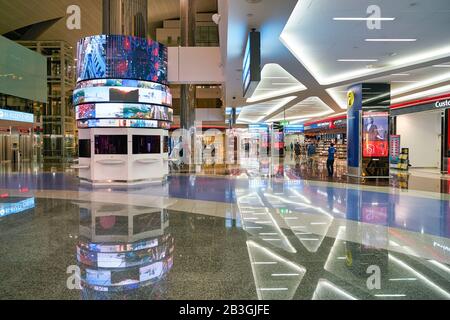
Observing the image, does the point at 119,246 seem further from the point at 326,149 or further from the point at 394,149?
the point at 326,149

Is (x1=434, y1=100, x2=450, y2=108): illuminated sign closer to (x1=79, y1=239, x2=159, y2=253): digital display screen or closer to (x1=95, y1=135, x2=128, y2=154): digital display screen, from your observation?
(x1=95, y1=135, x2=128, y2=154): digital display screen

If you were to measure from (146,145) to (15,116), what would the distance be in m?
15.8

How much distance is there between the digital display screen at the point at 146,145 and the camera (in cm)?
1240

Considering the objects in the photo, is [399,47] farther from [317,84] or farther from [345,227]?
[345,227]

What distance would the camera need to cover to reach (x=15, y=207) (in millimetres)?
7758

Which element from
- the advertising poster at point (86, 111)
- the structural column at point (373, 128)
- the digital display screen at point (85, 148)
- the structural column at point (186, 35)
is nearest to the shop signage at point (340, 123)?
the structural column at point (186, 35)

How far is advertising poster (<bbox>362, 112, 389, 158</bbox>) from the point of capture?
14.2m

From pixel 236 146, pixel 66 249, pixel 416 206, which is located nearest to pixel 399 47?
pixel 416 206

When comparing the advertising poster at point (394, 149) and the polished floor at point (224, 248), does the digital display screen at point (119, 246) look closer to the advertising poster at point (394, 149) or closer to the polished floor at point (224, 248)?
the polished floor at point (224, 248)

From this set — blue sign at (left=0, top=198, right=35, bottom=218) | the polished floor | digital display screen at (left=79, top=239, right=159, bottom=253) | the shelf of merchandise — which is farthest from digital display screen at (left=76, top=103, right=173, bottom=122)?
the shelf of merchandise

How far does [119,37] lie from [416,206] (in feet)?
31.4

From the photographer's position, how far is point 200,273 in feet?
12.3

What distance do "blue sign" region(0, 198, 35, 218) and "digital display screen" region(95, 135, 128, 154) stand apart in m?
3.69

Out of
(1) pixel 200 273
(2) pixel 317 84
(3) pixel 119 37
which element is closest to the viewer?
(1) pixel 200 273
